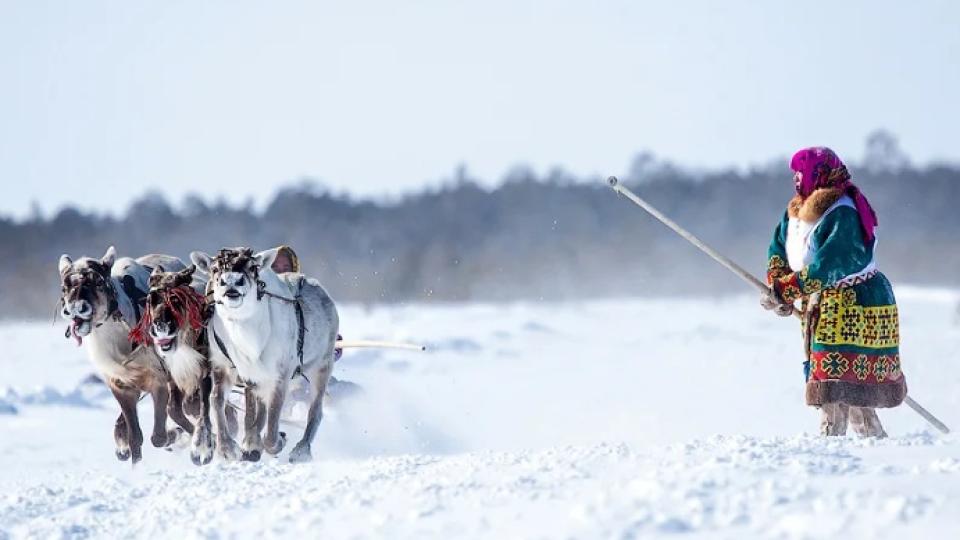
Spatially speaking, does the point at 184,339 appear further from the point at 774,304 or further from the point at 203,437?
the point at 774,304

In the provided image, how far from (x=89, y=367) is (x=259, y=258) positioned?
44.9ft

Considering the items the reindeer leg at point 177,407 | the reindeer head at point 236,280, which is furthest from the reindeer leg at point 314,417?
the reindeer head at point 236,280

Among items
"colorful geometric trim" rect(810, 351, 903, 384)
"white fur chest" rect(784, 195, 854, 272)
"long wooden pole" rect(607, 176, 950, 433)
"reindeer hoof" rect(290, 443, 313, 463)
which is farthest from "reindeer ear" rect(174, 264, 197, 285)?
"colorful geometric trim" rect(810, 351, 903, 384)

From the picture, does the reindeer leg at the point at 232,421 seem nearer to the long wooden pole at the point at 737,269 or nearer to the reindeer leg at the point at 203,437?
the reindeer leg at the point at 203,437

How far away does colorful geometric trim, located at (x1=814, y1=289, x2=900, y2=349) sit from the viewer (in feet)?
26.1

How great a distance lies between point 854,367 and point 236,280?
3.46 meters

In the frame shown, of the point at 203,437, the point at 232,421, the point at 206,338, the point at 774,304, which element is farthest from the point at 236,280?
the point at 774,304

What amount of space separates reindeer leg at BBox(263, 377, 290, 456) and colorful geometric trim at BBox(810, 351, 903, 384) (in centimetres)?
313

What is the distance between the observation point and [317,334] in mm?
9344

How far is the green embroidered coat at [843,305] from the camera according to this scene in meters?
7.84

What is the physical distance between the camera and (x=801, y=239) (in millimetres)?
8047

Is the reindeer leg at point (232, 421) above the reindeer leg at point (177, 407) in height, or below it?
Answer: below

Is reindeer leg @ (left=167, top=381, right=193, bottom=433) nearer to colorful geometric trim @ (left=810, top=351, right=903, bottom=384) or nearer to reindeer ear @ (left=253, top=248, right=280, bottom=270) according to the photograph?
reindeer ear @ (left=253, top=248, right=280, bottom=270)

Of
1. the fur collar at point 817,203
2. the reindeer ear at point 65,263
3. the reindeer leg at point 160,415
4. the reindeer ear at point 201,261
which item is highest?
the fur collar at point 817,203
